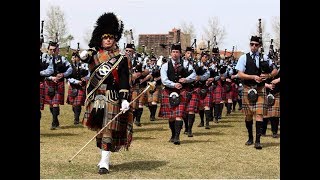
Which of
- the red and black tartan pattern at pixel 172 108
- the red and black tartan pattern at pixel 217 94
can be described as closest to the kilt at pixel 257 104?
the red and black tartan pattern at pixel 172 108

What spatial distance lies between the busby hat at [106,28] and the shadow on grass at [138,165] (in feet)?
5.44

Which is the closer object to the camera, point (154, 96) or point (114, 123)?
point (114, 123)

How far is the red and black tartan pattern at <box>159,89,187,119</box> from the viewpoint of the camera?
9625 millimetres

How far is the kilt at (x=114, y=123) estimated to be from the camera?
22.1ft

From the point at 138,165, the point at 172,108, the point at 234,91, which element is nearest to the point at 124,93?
the point at 138,165

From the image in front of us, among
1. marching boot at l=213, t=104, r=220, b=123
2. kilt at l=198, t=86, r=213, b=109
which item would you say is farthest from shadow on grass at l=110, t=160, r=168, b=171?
marching boot at l=213, t=104, r=220, b=123

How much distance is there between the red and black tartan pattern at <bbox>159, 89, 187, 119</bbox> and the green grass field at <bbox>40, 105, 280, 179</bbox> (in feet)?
1.70

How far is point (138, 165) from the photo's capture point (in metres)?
7.21

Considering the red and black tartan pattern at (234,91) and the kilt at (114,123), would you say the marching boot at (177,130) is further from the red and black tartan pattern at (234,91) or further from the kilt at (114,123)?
the red and black tartan pattern at (234,91)

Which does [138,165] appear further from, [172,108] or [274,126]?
[274,126]

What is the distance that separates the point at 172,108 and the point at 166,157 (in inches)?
74.4

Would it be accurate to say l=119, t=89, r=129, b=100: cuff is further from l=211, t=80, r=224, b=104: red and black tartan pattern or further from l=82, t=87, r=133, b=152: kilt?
l=211, t=80, r=224, b=104: red and black tartan pattern

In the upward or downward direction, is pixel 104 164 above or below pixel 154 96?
below
